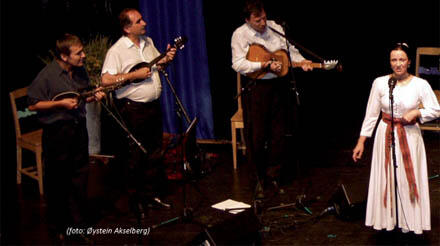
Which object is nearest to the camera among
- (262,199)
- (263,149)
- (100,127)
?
(262,199)

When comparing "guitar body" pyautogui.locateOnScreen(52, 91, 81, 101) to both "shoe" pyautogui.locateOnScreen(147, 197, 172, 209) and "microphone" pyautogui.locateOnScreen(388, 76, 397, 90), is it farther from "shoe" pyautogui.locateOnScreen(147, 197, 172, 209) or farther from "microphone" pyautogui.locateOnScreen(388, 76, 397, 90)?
"microphone" pyautogui.locateOnScreen(388, 76, 397, 90)

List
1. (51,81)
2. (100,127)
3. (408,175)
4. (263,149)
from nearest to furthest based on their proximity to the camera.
A: (408,175)
(51,81)
(263,149)
(100,127)

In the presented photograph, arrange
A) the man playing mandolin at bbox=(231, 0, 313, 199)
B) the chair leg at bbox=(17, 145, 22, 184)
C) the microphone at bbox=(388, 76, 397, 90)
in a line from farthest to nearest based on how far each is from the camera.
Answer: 1. the chair leg at bbox=(17, 145, 22, 184)
2. the man playing mandolin at bbox=(231, 0, 313, 199)
3. the microphone at bbox=(388, 76, 397, 90)

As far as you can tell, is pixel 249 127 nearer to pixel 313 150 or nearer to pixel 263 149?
pixel 263 149

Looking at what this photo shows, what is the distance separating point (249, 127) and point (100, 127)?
6.28 ft

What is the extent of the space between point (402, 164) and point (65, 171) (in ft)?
9.80

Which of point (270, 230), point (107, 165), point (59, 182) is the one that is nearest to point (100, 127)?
point (107, 165)

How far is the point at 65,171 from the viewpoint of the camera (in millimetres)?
5719

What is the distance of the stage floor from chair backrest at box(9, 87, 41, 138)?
754mm

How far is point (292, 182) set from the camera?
682 cm

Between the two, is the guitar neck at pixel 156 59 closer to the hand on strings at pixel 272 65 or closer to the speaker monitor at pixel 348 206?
the hand on strings at pixel 272 65

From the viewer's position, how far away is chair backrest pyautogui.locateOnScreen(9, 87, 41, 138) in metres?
6.93

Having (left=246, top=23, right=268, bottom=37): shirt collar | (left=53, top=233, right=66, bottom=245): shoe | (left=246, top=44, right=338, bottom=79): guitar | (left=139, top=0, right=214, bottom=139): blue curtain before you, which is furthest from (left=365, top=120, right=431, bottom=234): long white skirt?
(left=139, top=0, right=214, bottom=139): blue curtain

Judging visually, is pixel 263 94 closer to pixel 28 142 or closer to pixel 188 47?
pixel 188 47
